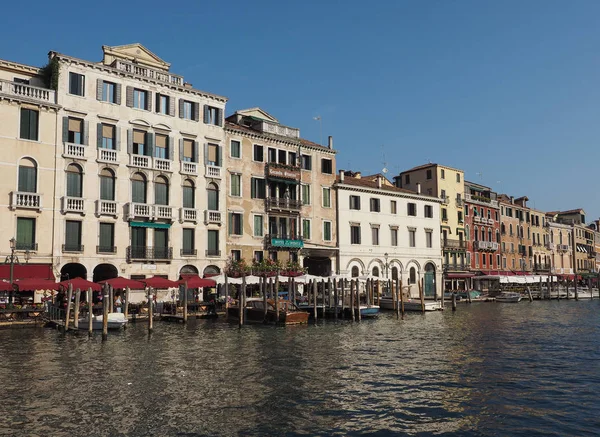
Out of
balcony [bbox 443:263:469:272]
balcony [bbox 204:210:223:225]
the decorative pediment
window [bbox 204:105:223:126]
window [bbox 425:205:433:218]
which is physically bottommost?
balcony [bbox 443:263:469:272]

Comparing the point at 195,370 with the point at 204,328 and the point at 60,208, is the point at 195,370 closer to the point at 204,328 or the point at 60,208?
the point at 204,328

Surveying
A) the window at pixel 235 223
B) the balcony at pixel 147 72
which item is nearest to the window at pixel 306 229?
the window at pixel 235 223

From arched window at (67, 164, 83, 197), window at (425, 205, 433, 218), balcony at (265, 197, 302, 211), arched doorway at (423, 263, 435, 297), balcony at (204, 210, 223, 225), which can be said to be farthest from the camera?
window at (425, 205, 433, 218)

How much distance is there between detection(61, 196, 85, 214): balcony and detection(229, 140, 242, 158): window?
12.1m

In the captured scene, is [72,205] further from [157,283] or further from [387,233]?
[387,233]

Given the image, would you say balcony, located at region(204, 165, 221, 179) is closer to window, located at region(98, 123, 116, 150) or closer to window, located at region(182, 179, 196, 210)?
window, located at region(182, 179, 196, 210)

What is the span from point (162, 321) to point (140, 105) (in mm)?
14588

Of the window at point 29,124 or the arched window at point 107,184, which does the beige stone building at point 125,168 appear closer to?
the arched window at point 107,184

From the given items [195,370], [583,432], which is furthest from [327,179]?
[583,432]

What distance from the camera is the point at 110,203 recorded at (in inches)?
1430

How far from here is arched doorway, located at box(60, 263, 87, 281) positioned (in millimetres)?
35500

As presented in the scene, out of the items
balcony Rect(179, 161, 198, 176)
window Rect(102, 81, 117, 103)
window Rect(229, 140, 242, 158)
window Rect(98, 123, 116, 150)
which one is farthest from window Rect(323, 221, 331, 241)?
window Rect(102, 81, 117, 103)

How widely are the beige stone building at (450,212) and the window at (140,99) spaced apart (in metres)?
32.6

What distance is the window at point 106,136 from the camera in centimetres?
3662
